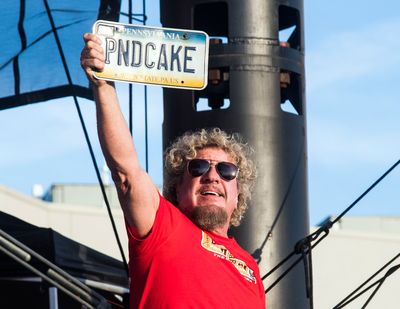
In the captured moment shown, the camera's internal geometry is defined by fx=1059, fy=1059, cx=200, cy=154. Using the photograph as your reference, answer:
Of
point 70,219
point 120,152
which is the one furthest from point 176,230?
point 70,219

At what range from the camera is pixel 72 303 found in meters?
4.75

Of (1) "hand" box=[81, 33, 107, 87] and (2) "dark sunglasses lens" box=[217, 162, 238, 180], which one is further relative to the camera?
(2) "dark sunglasses lens" box=[217, 162, 238, 180]

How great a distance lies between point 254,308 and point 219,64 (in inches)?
57.5

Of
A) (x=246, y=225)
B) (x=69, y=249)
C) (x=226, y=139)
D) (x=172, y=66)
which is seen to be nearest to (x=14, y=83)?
(x=69, y=249)

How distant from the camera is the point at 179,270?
309 cm

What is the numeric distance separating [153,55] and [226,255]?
688 mm

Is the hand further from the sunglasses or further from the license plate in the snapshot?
the sunglasses

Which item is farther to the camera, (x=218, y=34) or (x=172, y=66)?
(x=218, y=34)

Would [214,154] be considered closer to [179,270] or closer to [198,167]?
[198,167]

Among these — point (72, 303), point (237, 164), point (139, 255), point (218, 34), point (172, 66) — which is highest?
point (218, 34)

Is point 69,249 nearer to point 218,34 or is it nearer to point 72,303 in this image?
point 72,303

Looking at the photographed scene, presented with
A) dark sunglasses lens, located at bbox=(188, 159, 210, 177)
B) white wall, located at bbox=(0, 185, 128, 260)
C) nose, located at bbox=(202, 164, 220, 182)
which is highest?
dark sunglasses lens, located at bbox=(188, 159, 210, 177)

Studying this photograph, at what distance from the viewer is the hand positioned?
2.89m

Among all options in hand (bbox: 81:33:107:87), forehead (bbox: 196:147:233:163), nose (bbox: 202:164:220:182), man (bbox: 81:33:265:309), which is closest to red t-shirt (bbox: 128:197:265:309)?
man (bbox: 81:33:265:309)
